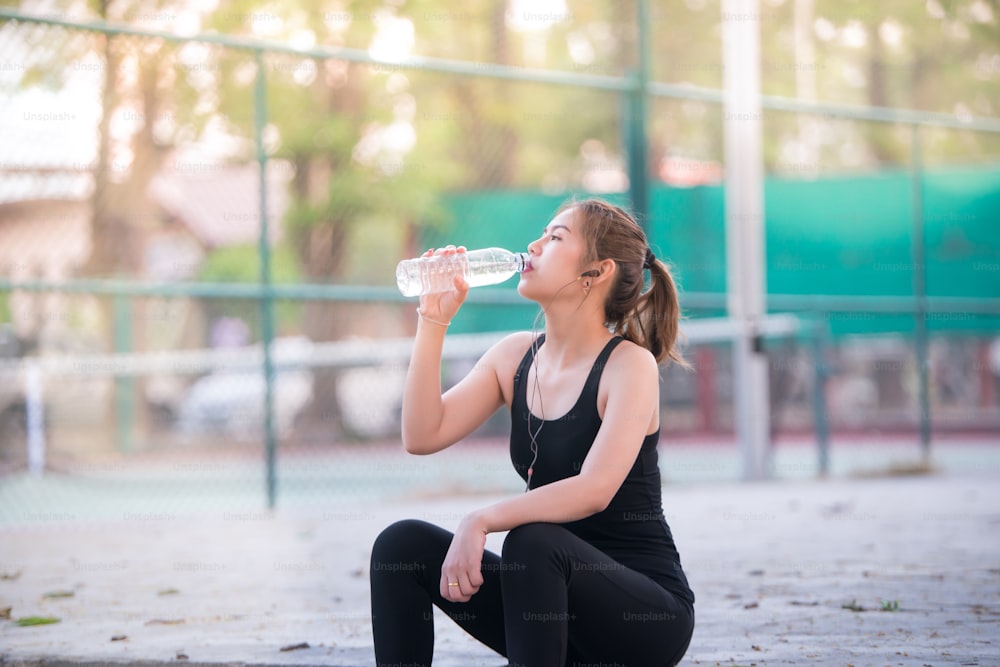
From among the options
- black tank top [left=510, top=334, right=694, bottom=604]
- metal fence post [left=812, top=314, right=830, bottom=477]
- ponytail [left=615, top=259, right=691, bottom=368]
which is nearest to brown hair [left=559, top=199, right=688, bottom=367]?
ponytail [left=615, top=259, right=691, bottom=368]

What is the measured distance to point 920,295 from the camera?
10289 mm

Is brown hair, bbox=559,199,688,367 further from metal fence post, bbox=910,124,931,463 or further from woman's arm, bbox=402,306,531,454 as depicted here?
metal fence post, bbox=910,124,931,463

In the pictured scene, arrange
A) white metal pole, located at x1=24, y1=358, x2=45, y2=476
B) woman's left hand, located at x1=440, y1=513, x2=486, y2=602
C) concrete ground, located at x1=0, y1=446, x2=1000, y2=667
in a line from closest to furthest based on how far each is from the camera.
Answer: woman's left hand, located at x1=440, y1=513, x2=486, y2=602
concrete ground, located at x1=0, y1=446, x2=1000, y2=667
white metal pole, located at x1=24, y1=358, x2=45, y2=476

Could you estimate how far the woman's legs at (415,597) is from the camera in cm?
284

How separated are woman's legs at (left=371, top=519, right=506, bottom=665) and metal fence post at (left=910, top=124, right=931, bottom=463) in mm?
7864

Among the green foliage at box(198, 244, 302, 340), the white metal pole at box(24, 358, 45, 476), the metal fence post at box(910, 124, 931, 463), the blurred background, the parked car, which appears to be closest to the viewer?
the blurred background

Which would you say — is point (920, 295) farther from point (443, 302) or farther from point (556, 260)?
point (443, 302)

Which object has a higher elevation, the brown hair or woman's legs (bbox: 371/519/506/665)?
the brown hair

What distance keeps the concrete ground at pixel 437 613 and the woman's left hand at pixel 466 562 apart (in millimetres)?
681

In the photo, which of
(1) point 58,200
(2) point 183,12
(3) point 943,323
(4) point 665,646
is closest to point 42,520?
(1) point 58,200

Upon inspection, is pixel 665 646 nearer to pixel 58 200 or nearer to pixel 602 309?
pixel 602 309

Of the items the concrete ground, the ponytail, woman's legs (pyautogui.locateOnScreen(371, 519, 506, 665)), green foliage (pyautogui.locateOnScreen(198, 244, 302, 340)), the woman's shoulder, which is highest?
green foliage (pyautogui.locateOnScreen(198, 244, 302, 340))

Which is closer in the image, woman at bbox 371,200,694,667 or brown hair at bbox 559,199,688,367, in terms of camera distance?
woman at bbox 371,200,694,667

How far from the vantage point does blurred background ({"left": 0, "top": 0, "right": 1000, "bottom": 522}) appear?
7594 millimetres
